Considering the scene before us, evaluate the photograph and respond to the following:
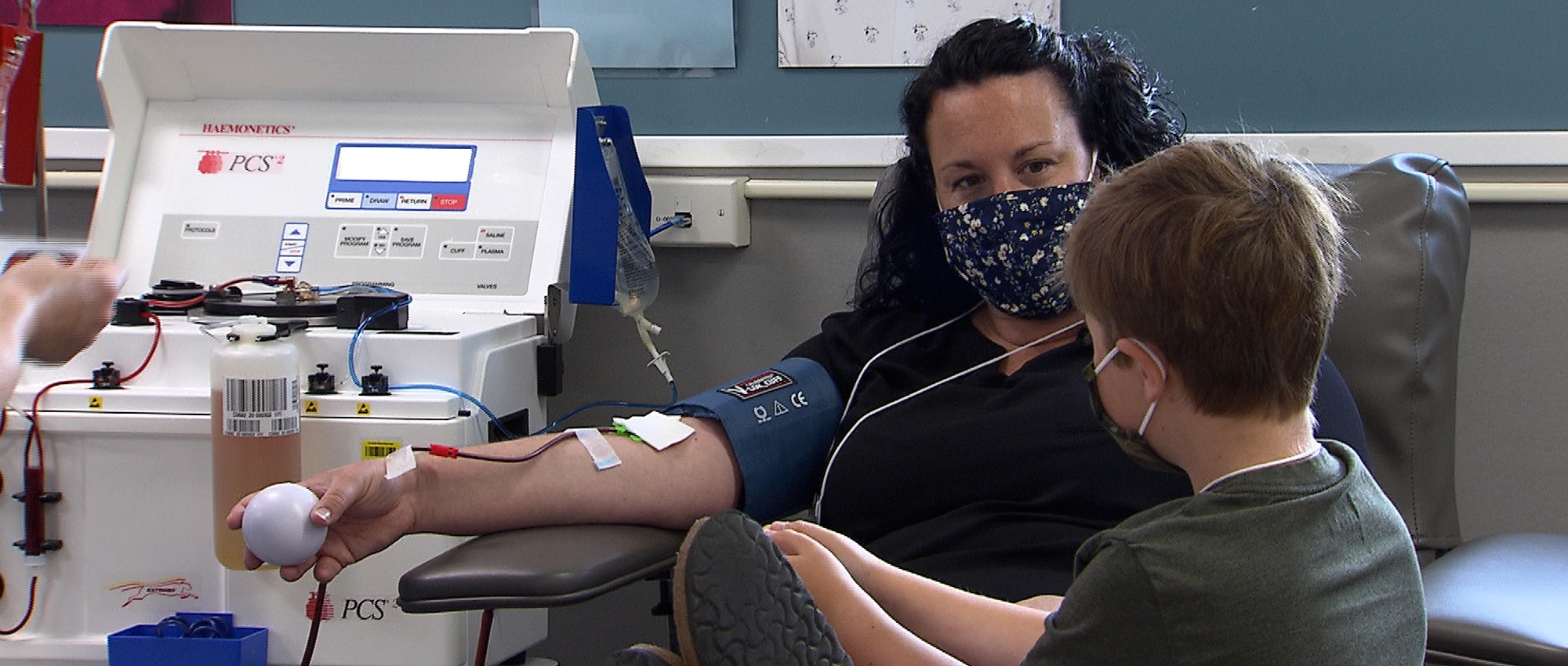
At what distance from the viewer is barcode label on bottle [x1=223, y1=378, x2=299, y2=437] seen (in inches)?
48.6

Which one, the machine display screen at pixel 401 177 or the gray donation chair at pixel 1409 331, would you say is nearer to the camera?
the gray donation chair at pixel 1409 331

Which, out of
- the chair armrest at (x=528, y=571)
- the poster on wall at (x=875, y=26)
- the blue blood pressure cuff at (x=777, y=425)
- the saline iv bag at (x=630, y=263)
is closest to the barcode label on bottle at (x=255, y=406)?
the chair armrest at (x=528, y=571)

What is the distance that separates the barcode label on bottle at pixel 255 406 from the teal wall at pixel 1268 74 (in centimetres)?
83

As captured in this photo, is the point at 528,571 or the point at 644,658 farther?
the point at 528,571

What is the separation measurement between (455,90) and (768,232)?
1.65 feet

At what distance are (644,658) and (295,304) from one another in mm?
677

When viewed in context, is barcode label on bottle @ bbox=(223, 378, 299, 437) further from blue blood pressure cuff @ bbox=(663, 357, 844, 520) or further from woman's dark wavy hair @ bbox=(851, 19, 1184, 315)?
woman's dark wavy hair @ bbox=(851, 19, 1184, 315)

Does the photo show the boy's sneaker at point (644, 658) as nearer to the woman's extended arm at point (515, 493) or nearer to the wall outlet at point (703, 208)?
the woman's extended arm at point (515, 493)

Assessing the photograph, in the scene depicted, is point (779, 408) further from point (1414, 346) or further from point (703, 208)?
point (1414, 346)

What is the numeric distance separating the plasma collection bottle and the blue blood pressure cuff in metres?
0.39

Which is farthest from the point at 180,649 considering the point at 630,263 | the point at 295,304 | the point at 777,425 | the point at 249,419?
the point at 630,263

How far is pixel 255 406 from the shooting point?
1235 millimetres

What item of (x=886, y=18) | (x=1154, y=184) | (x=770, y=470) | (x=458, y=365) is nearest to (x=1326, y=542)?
(x=1154, y=184)

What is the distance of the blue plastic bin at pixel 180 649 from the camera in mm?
1282
